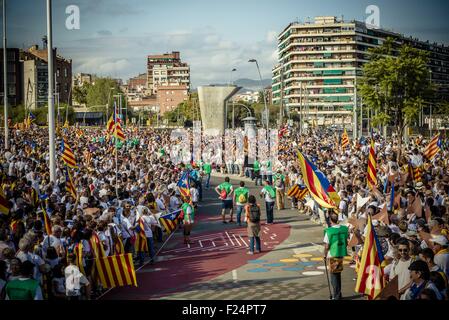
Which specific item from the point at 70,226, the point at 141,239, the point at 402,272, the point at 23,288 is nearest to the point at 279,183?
the point at 141,239

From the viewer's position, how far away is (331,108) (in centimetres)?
13700

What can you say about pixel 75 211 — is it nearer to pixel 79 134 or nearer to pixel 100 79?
pixel 79 134

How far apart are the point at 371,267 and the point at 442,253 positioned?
1.12 m

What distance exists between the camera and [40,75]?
11269 cm

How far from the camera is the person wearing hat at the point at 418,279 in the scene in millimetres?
7852

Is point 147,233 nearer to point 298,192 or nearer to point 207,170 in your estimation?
point 298,192

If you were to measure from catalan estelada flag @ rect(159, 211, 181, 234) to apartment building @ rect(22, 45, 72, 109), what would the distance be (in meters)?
85.3

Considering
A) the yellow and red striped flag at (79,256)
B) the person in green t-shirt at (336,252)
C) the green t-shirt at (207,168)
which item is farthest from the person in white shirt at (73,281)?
the green t-shirt at (207,168)

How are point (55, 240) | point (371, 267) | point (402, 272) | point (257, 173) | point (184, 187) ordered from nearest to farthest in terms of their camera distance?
point (402, 272) < point (371, 267) < point (55, 240) < point (184, 187) < point (257, 173)

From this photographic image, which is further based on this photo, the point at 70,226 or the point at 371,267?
the point at 70,226

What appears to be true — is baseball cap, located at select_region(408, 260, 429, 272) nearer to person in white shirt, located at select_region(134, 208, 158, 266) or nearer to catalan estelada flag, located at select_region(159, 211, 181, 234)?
person in white shirt, located at select_region(134, 208, 158, 266)

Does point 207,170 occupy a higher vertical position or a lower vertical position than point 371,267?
higher

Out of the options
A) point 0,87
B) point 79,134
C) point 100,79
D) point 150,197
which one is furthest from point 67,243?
point 100,79
